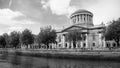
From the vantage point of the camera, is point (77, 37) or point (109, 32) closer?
point (109, 32)

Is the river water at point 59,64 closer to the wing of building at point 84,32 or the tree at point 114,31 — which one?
the tree at point 114,31

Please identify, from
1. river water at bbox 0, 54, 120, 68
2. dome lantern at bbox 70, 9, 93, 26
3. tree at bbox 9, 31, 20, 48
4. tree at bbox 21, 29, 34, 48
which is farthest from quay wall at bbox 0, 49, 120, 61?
dome lantern at bbox 70, 9, 93, 26

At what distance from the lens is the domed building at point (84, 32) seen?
69.4 metres

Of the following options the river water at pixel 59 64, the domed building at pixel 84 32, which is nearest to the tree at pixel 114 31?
the domed building at pixel 84 32

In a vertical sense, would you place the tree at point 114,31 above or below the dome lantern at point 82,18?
below

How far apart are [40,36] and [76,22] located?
41.2m

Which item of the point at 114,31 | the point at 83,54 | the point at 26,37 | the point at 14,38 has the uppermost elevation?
the point at 114,31

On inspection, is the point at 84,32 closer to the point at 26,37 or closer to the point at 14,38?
the point at 26,37

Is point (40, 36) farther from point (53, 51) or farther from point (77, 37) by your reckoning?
point (77, 37)

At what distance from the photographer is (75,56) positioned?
1565 inches

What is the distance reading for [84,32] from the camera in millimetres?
71250

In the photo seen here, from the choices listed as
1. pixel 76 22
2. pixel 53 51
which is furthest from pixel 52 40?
pixel 76 22

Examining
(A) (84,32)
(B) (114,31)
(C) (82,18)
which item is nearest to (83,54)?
(B) (114,31)

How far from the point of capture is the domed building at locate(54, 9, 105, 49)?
228 ft
